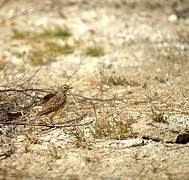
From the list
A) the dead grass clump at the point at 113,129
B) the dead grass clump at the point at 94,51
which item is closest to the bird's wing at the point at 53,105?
the dead grass clump at the point at 113,129

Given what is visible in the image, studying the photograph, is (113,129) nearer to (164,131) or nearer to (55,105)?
(164,131)

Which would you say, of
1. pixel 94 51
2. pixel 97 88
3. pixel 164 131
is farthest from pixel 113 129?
pixel 94 51

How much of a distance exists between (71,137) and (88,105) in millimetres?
742

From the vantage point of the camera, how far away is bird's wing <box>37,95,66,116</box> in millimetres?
4398

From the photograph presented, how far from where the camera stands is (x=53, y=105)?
443 centimetres

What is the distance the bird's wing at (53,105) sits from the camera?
4398 millimetres

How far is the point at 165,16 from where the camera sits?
8.07m

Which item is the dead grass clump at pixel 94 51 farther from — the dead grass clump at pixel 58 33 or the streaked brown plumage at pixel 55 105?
the streaked brown plumage at pixel 55 105

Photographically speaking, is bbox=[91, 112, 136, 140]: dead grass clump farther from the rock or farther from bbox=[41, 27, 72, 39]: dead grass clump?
bbox=[41, 27, 72, 39]: dead grass clump

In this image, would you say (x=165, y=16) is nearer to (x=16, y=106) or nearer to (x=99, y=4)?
(x=99, y=4)

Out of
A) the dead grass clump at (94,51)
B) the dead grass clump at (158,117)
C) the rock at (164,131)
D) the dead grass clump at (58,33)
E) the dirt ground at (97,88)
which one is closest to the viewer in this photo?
the dirt ground at (97,88)

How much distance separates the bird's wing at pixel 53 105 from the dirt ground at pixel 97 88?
0.18ft

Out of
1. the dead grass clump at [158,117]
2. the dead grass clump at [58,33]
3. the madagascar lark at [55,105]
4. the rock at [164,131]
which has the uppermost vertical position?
the dead grass clump at [58,33]

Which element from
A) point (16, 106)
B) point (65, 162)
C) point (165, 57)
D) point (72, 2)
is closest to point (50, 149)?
point (65, 162)
